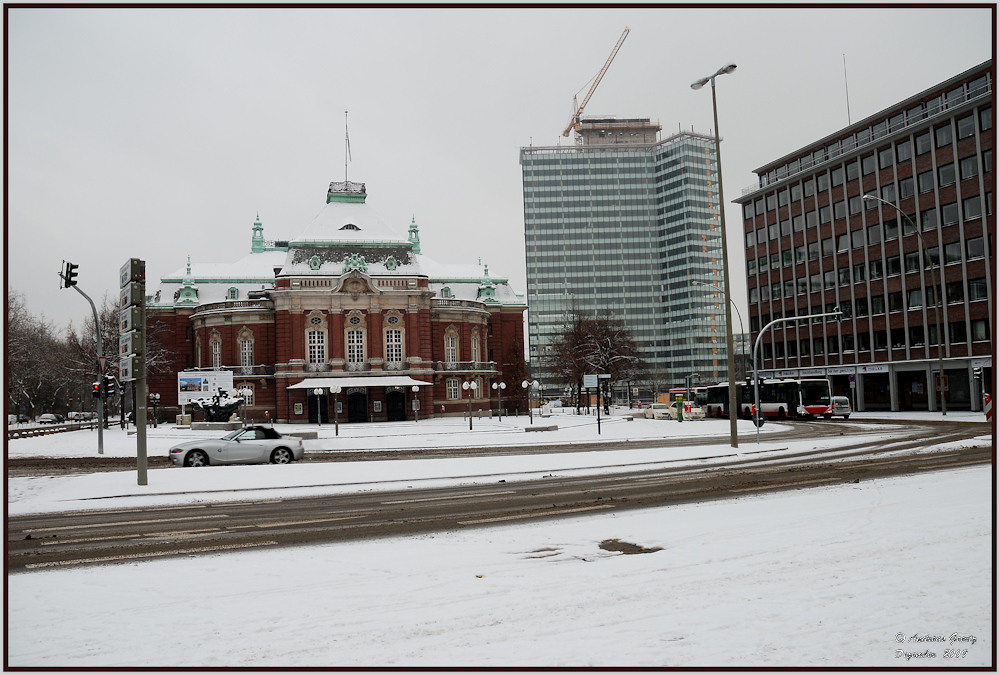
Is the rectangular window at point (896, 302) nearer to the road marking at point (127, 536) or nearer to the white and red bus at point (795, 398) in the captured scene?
the white and red bus at point (795, 398)

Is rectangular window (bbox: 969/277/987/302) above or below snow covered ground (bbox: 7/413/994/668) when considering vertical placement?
above

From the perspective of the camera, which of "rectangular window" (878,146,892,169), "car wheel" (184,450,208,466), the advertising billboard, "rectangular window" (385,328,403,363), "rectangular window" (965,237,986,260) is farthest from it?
"rectangular window" (385,328,403,363)

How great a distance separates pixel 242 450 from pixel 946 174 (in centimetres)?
5221

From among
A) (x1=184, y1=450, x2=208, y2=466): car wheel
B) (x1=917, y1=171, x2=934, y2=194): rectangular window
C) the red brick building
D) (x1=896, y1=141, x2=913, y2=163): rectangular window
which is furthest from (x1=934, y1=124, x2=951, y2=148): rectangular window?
(x1=184, y1=450, x2=208, y2=466): car wheel

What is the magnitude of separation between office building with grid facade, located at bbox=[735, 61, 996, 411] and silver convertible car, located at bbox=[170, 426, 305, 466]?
3652 cm

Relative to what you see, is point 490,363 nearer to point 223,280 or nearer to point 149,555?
point 223,280

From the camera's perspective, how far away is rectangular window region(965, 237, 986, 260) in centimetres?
5022

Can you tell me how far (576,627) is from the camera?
19.8 feet

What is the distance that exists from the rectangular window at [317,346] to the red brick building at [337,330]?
0.09 metres

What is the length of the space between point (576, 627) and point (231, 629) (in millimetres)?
2861

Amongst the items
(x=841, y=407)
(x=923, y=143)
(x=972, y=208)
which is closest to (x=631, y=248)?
(x=923, y=143)

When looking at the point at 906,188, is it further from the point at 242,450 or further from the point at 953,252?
the point at 242,450

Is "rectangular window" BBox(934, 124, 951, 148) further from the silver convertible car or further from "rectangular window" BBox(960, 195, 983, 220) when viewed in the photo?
the silver convertible car

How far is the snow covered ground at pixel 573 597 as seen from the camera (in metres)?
5.52
